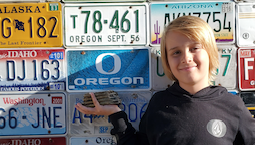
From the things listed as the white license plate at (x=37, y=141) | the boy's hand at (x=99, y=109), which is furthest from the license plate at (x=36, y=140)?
the boy's hand at (x=99, y=109)

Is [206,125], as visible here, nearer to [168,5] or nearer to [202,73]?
[202,73]

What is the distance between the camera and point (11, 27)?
1.50m

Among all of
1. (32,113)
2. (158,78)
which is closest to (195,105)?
(158,78)

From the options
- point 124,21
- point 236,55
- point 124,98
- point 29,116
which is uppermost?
point 124,21

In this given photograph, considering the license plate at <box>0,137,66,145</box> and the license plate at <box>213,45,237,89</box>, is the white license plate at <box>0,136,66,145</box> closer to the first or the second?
the license plate at <box>0,137,66,145</box>

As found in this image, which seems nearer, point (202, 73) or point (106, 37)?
point (202, 73)

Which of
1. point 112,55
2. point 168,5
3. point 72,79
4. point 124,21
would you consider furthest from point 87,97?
point 168,5

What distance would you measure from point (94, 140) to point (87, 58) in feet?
2.17

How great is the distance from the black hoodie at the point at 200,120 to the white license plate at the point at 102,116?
25cm

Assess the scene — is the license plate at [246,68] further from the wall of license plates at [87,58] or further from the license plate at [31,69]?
the license plate at [31,69]

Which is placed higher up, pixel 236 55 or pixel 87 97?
→ pixel 236 55

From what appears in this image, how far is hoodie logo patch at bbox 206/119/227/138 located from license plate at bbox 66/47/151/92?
1.76 ft

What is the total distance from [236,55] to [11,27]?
1799 mm

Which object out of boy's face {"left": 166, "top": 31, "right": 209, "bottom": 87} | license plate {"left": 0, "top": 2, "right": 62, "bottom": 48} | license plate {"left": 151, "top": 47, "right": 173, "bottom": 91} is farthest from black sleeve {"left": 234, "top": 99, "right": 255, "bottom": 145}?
license plate {"left": 0, "top": 2, "right": 62, "bottom": 48}
